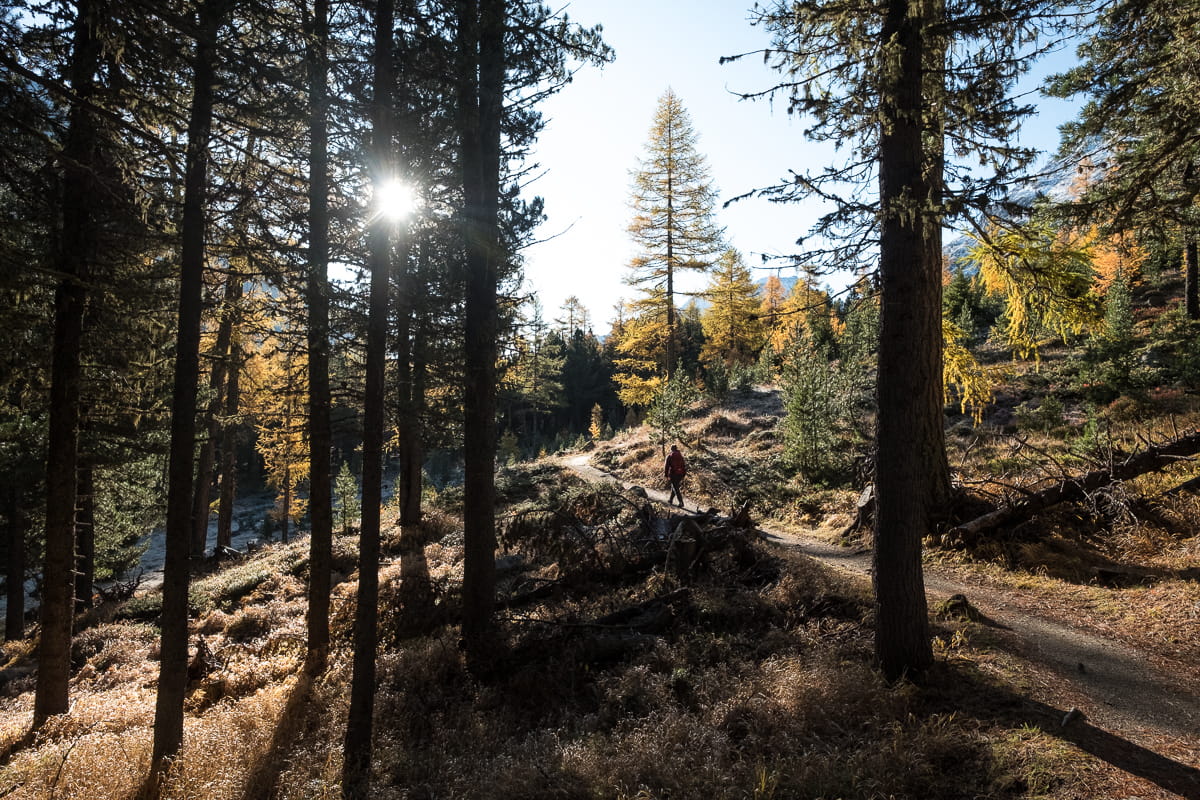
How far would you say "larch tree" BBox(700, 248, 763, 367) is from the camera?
3866 centimetres

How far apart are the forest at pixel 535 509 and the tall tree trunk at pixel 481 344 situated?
0.06 m

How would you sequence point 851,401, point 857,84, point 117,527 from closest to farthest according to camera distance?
point 857,84
point 851,401
point 117,527

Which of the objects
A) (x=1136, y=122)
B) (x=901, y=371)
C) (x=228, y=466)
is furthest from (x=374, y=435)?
(x=228, y=466)

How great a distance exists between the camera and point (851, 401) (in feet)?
61.7

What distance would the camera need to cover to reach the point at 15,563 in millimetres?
16828

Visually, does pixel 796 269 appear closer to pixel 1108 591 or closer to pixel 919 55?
pixel 919 55

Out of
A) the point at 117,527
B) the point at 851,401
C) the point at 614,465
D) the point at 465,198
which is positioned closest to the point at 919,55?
the point at 465,198

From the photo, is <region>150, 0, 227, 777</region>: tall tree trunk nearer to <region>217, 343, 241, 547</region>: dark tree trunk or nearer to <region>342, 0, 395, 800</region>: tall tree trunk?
<region>342, 0, 395, 800</region>: tall tree trunk

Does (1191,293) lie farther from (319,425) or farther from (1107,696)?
(319,425)

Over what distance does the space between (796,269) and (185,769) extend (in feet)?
30.9

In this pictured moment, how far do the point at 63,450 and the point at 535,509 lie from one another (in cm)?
836

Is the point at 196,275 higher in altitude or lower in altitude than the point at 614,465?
higher

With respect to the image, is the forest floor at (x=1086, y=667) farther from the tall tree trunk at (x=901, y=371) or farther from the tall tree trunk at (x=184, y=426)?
the tall tree trunk at (x=184, y=426)

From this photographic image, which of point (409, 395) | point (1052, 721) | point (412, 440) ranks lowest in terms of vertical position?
point (1052, 721)
